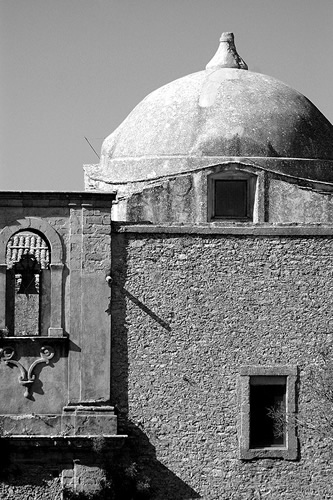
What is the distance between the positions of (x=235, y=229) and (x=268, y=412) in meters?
3.07

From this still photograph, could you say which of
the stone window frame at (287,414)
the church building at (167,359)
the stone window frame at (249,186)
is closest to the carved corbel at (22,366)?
the church building at (167,359)

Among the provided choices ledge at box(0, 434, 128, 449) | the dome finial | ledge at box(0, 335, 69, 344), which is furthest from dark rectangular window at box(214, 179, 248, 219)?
ledge at box(0, 434, 128, 449)

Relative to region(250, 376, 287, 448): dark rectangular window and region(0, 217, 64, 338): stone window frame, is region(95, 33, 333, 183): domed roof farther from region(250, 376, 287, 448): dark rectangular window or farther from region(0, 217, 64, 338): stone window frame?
region(250, 376, 287, 448): dark rectangular window

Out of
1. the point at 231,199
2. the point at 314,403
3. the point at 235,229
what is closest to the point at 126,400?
the point at 314,403

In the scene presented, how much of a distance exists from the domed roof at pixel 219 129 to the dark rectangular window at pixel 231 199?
53cm

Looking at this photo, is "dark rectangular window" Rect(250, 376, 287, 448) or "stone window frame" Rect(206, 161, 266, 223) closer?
"dark rectangular window" Rect(250, 376, 287, 448)

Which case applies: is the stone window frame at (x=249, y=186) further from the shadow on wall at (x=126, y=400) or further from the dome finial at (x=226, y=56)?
the dome finial at (x=226, y=56)

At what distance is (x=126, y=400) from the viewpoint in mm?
24828

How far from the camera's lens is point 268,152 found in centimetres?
2750

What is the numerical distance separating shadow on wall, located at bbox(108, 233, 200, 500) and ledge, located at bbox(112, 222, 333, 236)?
272mm

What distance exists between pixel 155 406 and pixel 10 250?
10.3 metres

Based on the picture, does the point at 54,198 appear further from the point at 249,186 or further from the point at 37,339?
the point at 249,186

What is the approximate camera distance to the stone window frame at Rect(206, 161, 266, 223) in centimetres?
2670

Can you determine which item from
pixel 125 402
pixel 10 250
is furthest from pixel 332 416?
pixel 10 250
